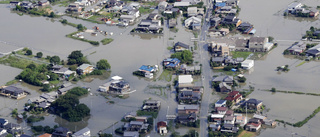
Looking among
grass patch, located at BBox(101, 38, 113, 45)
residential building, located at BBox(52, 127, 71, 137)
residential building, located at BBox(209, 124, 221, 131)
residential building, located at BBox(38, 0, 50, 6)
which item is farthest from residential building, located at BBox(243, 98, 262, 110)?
residential building, located at BBox(38, 0, 50, 6)

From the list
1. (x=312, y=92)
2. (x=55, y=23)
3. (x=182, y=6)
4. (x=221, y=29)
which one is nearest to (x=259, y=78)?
(x=312, y=92)

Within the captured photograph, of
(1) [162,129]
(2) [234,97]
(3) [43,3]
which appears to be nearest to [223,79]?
(2) [234,97]

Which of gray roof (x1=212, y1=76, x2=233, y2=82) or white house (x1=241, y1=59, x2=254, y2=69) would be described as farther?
white house (x1=241, y1=59, x2=254, y2=69)

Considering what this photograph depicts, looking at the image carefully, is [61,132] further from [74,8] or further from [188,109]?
[74,8]

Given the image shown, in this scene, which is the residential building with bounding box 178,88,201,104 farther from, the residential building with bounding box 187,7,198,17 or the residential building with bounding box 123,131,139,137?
the residential building with bounding box 187,7,198,17

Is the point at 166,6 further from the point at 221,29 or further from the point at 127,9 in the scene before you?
the point at 221,29

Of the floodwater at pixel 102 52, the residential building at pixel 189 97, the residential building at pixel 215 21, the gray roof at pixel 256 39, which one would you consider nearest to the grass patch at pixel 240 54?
the gray roof at pixel 256 39
